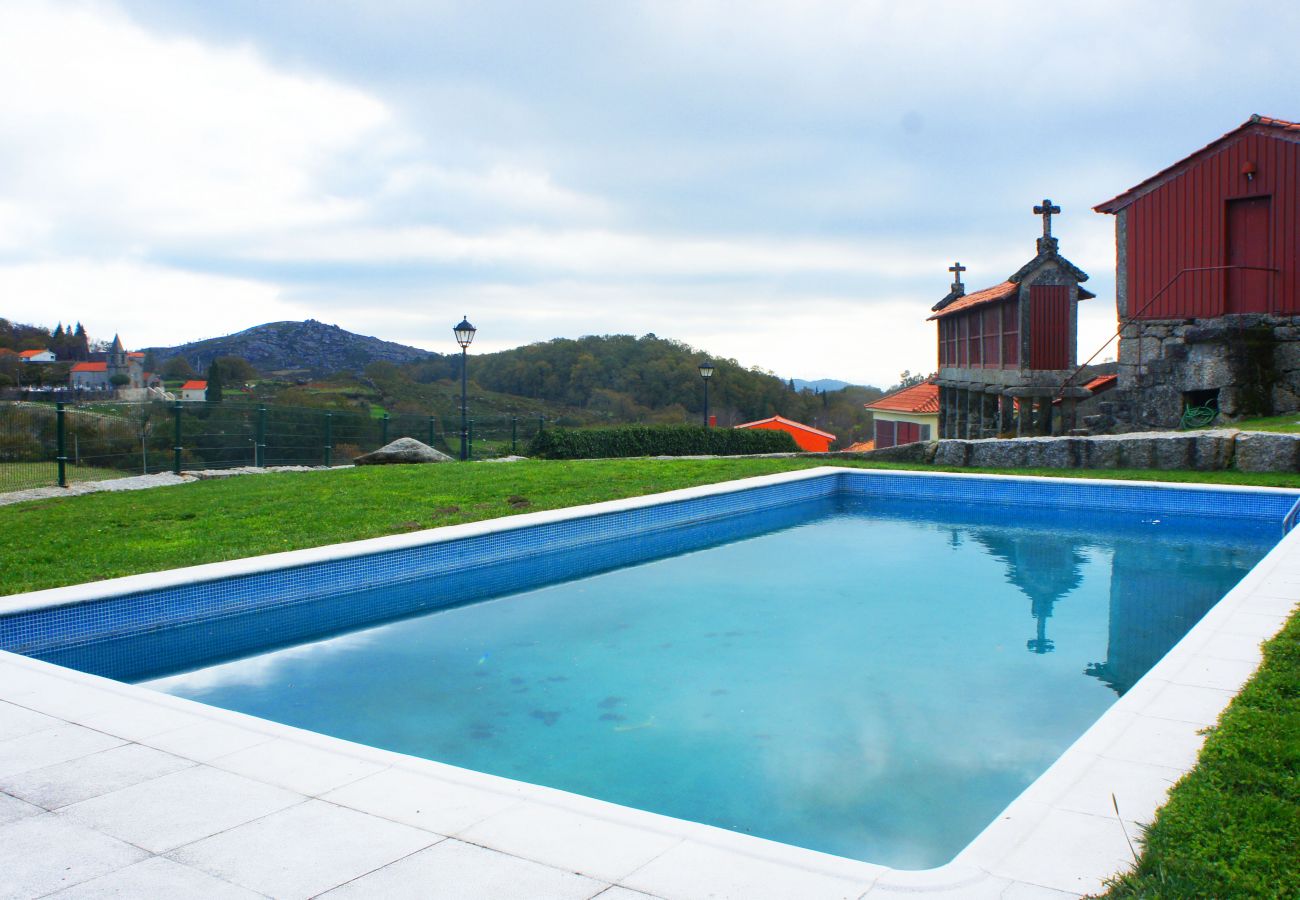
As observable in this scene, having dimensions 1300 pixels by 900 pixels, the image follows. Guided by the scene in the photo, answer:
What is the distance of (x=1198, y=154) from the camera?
53.2ft

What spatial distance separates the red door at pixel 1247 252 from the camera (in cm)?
1563

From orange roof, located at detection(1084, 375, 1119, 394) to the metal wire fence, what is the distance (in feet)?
57.0

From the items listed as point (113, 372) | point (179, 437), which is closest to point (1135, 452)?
point (179, 437)

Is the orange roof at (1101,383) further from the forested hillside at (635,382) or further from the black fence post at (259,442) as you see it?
the forested hillside at (635,382)

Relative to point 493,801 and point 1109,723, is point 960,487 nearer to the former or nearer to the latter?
point 1109,723

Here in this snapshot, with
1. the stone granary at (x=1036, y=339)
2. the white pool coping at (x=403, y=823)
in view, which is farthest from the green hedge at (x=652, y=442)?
the white pool coping at (x=403, y=823)

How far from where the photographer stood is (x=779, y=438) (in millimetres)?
24906

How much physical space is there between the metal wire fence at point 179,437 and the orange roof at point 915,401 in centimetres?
1674

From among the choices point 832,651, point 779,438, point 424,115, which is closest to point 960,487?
point 832,651

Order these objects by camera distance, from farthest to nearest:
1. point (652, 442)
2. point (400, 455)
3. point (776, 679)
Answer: point (652, 442) < point (400, 455) < point (776, 679)

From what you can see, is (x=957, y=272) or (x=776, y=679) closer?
(x=776, y=679)

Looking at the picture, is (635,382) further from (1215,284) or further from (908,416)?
(1215,284)

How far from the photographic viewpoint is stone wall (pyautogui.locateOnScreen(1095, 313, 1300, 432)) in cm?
1552

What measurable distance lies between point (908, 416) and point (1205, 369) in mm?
16325
